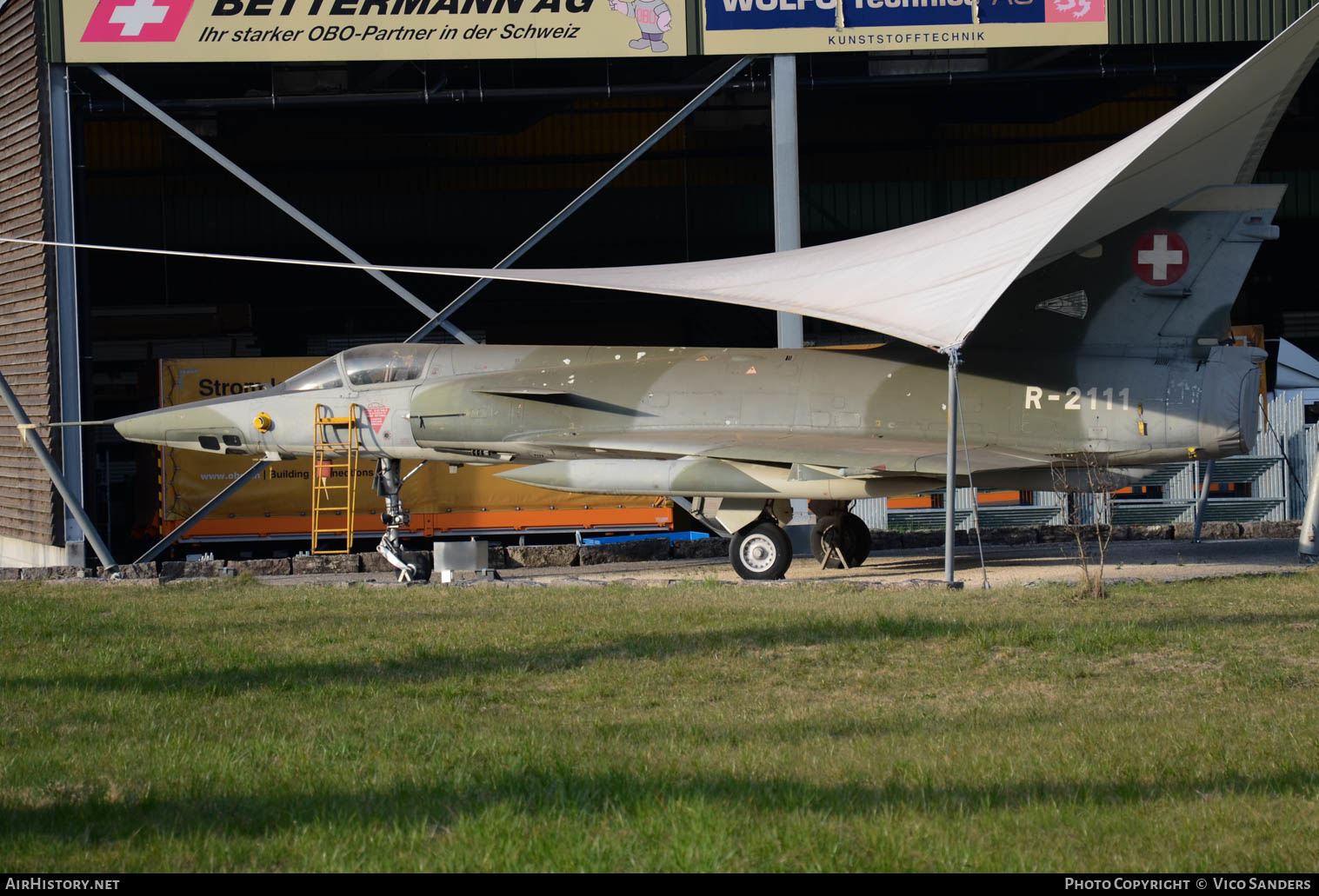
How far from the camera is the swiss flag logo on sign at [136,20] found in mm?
19234

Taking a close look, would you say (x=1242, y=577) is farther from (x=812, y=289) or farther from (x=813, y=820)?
(x=813, y=820)

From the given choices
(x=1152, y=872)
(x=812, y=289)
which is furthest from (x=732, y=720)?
(x=812, y=289)

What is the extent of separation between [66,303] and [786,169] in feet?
38.7

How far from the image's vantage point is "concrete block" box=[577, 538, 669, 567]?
20.2m

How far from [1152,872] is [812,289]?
10.4 metres

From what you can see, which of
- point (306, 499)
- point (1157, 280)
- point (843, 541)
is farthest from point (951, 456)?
point (306, 499)

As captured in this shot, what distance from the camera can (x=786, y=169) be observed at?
19609 millimetres

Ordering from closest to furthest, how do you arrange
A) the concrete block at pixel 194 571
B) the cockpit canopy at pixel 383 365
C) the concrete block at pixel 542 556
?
the concrete block at pixel 194 571 → the cockpit canopy at pixel 383 365 → the concrete block at pixel 542 556

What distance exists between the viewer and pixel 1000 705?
777cm

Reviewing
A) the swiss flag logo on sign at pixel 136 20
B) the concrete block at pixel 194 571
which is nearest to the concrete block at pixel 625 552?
the concrete block at pixel 194 571

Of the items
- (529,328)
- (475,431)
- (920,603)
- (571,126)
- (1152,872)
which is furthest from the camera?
(529,328)

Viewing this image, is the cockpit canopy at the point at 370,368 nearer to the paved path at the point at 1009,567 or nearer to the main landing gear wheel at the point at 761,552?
the paved path at the point at 1009,567

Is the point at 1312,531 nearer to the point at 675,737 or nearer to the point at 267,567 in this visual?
the point at 675,737

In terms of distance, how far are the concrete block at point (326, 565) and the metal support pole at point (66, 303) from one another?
3.66 meters
